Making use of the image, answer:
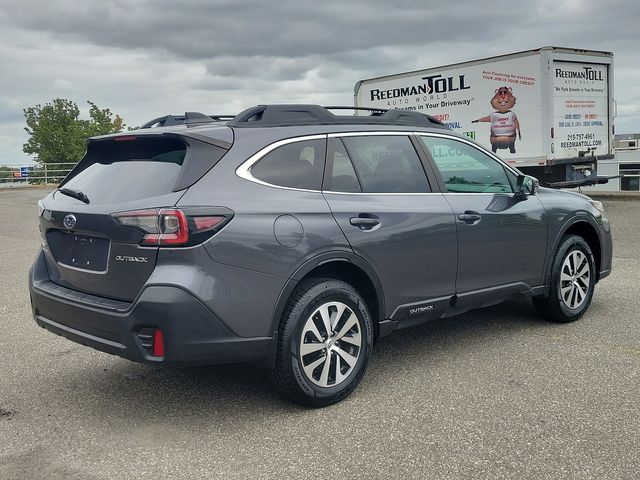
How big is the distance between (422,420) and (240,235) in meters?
1.42

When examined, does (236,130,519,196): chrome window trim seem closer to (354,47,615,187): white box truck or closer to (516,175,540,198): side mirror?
(516,175,540,198): side mirror

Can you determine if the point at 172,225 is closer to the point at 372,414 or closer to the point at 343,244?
the point at 343,244

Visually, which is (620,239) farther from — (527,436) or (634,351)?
(527,436)

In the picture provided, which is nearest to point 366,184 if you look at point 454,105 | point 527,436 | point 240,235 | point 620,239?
point 240,235

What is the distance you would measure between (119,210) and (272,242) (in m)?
0.82

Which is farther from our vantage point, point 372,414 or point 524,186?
point 524,186

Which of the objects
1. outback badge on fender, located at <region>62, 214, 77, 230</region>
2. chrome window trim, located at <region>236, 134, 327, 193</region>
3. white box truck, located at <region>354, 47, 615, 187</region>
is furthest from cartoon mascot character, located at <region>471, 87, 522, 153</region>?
outback badge on fender, located at <region>62, 214, 77, 230</region>

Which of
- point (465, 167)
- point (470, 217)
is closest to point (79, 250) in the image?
point (470, 217)

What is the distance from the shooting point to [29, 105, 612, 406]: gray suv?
3.35 m

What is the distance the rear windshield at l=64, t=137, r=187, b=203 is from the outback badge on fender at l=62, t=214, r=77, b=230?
0.15 meters

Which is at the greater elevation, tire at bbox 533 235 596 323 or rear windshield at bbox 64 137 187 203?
rear windshield at bbox 64 137 187 203

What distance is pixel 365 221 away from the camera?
398 cm

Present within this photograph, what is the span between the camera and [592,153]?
15.1 m

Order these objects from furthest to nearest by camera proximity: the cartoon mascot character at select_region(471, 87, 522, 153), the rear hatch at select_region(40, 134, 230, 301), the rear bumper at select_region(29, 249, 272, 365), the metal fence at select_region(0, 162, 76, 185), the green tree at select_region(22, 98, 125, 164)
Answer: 1. the green tree at select_region(22, 98, 125, 164)
2. the metal fence at select_region(0, 162, 76, 185)
3. the cartoon mascot character at select_region(471, 87, 522, 153)
4. the rear hatch at select_region(40, 134, 230, 301)
5. the rear bumper at select_region(29, 249, 272, 365)
